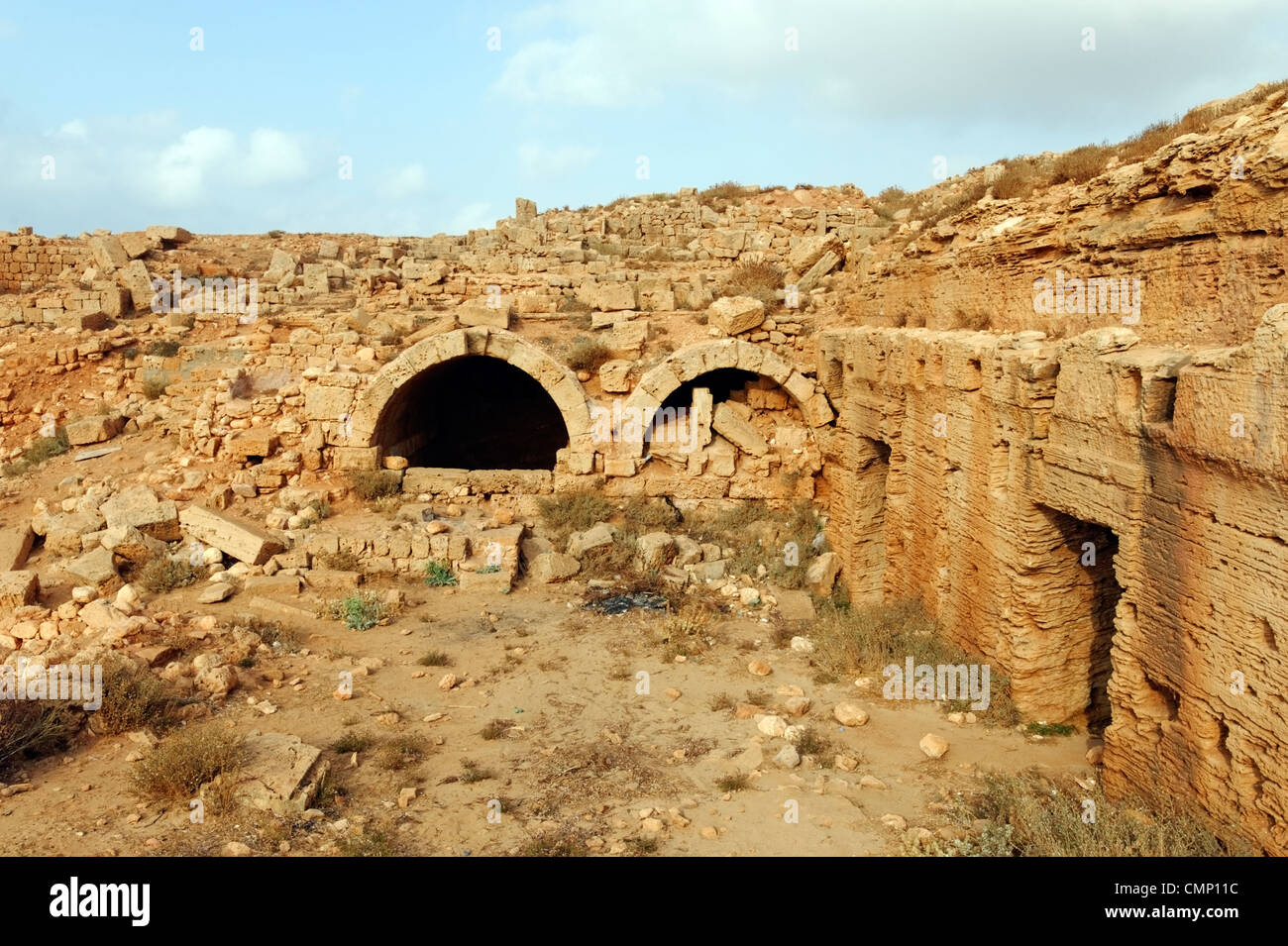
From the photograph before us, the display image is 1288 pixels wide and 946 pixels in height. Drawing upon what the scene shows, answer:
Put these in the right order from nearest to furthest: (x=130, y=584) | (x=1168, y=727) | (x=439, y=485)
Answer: (x=1168, y=727) → (x=130, y=584) → (x=439, y=485)

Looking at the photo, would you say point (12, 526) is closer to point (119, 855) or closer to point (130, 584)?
point (130, 584)

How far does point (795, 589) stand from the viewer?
9.43 meters

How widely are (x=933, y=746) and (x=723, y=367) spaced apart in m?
6.41

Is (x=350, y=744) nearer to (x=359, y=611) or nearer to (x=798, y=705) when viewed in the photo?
(x=359, y=611)

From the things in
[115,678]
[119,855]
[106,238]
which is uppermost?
[106,238]

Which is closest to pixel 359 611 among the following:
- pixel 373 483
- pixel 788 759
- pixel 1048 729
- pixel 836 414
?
pixel 373 483

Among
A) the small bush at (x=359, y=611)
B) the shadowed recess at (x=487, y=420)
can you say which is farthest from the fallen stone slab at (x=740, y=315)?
the small bush at (x=359, y=611)

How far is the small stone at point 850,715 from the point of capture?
614 cm

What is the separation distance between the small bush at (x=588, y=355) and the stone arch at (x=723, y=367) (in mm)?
715

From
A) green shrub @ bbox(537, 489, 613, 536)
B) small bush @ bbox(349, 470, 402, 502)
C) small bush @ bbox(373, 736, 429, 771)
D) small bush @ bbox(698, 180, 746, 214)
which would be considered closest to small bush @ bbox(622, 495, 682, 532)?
green shrub @ bbox(537, 489, 613, 536)

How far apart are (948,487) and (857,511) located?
2.51 metres

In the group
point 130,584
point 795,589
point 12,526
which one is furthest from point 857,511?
point 12,526

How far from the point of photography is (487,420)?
15.4m

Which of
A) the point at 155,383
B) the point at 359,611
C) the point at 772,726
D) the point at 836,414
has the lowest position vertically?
the point at 772,726
